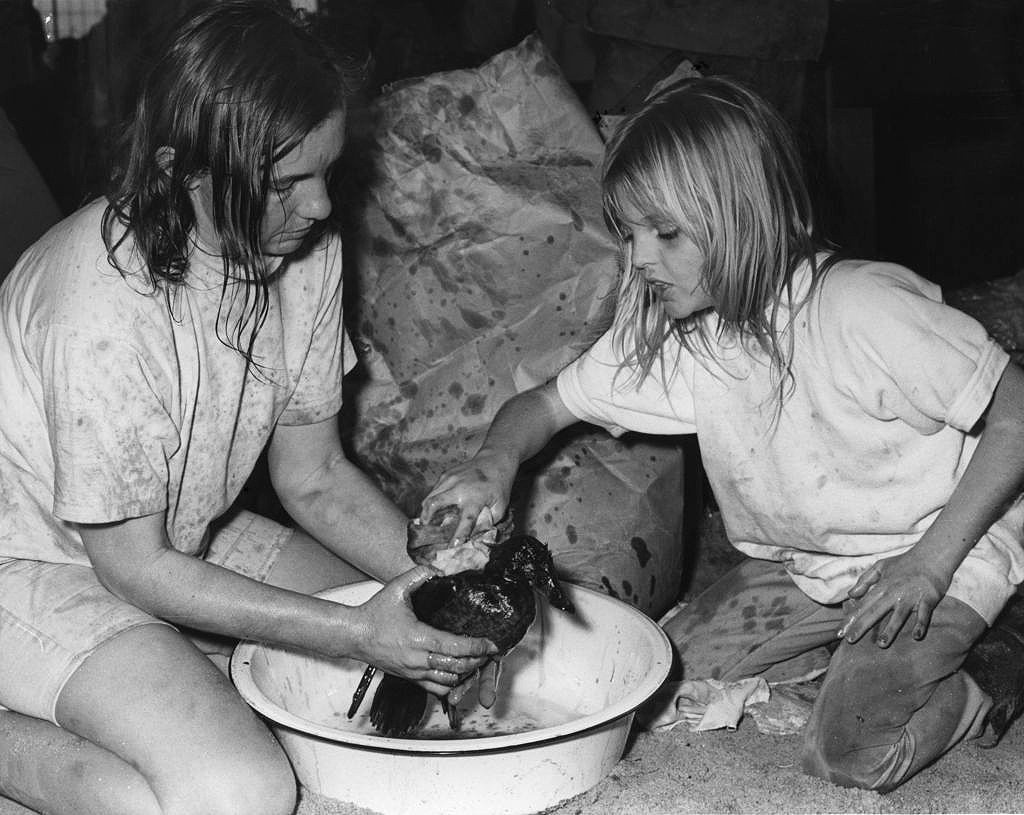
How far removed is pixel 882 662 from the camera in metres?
1.84

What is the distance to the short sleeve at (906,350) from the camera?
5.58ft

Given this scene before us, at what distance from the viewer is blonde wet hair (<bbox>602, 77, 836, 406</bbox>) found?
1730 millimetres

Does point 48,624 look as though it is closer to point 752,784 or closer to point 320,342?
point 320,342

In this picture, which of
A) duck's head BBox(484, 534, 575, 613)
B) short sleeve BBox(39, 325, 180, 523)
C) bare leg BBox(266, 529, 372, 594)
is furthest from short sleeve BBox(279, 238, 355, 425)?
duck's head BBox(484, 534, 575, 613)

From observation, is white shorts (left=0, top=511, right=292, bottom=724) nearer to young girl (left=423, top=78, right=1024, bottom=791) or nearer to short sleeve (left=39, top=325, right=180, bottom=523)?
short sleeve (left=39, top=325, right=180, bottom=523)

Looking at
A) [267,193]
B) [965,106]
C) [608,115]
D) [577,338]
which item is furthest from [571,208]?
[965,106]

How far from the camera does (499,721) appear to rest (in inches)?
79.4

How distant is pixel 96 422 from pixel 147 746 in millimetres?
453

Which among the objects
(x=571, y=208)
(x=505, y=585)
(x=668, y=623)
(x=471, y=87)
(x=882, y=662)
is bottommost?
(x=668, y=623)

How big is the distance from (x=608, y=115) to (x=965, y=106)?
1.17 m

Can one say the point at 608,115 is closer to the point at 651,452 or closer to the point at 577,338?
the point at 577,338

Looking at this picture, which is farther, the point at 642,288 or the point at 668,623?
the point at 668,623

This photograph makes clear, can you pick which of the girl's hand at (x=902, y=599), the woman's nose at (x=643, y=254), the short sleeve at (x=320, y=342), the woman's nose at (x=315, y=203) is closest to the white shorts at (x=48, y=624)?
the short sleeve at (x=320, y=342)

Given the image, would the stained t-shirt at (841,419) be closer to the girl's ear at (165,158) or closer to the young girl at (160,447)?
the young girl at (160,447)
